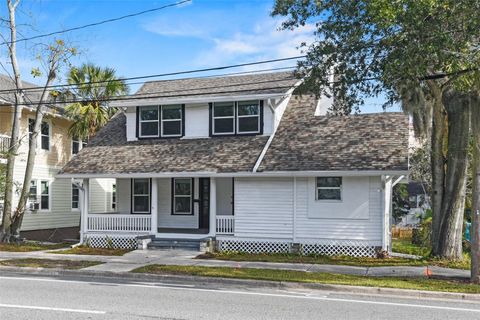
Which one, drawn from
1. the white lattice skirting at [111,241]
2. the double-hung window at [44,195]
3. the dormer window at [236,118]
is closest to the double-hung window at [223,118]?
the dormer window at [236,118]

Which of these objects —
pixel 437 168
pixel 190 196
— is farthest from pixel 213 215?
pixel 437 168

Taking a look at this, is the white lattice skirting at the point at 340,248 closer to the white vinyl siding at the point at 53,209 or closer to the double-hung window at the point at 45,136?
the white vinyl siding at the point at 53,209

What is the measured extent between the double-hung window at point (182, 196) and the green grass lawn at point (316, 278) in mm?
7733

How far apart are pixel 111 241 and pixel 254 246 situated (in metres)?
5.95

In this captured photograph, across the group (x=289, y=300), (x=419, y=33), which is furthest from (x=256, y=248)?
(x=419, y=33)

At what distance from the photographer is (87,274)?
Answer: 577 inches

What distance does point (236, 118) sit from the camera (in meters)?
21.9

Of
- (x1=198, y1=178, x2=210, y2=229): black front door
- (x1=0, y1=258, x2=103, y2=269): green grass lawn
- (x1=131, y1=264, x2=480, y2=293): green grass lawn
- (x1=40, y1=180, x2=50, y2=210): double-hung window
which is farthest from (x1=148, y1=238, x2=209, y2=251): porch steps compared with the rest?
(x1=40, y1=180, x2=50, y2=210): double-hung window

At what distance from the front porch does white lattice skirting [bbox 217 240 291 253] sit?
534 mm

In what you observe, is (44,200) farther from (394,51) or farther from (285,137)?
(394,51)

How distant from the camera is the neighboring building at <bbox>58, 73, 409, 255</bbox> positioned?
18531mm

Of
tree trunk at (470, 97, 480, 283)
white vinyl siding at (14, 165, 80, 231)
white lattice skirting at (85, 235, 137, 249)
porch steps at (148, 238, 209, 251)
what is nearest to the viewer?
tree trunk at (470, 97, 480, 283)

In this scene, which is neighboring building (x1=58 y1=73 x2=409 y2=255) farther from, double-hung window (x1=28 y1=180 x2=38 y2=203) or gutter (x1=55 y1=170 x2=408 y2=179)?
double-hung window (x1=28 y1=180 x2=38 y2=203)

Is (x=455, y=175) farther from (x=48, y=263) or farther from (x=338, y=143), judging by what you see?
(x=48, y=263)
